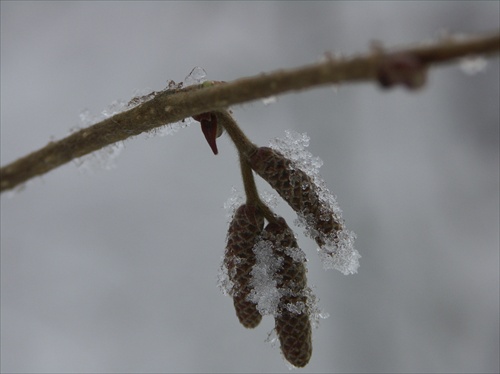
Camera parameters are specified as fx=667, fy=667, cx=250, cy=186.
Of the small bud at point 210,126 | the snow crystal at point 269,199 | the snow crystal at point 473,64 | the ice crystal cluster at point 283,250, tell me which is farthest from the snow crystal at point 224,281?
the snow crystal at point 473,64

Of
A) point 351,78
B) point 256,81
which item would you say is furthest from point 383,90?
point 256,81

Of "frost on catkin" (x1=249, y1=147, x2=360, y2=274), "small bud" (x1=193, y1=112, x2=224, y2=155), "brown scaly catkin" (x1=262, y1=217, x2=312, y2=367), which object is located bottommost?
"brown scaly catkin" (x1=262, y1=217, x2=312, y2=367)

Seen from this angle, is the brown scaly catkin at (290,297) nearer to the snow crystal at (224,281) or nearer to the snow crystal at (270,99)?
the snow crystal at (224,281)

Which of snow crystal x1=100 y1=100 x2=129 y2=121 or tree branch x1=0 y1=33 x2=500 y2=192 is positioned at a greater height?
snow crystal x1=100 y1=100 x2=129 y2=121

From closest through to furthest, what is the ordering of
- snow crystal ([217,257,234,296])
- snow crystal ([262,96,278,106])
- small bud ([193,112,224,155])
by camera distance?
snow crystal ([262,96,278,106]) → small bud ([193,112,224,155]) → snow crystal ([217,257,234,296])

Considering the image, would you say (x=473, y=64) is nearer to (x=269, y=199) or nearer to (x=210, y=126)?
(x=210, y=126)

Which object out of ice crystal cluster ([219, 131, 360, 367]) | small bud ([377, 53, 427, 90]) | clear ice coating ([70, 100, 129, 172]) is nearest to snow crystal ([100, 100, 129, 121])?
clear ice coating ([70, 100, 129, 172])

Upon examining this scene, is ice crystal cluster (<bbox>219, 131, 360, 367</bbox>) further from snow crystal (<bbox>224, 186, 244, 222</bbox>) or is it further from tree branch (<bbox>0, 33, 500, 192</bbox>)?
tree branch (<bbox>0, 33, 500, 192</bbox>)

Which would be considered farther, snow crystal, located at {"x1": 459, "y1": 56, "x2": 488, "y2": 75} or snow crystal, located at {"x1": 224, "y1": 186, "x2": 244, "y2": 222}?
snow crystal, located at {"x1": 224, "y1": 186, "x2": 244, "y2": 222}
